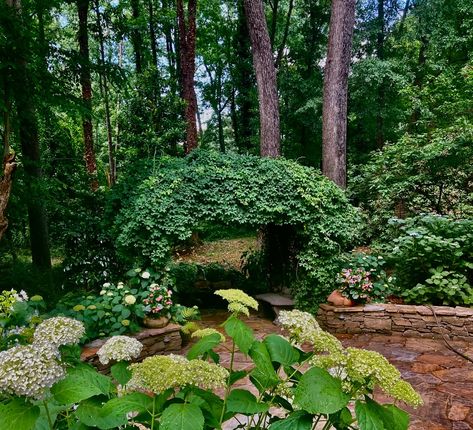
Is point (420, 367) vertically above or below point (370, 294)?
below

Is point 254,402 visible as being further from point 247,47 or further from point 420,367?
point 247,47

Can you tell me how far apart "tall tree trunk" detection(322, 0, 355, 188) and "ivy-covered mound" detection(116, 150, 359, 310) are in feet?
5.53

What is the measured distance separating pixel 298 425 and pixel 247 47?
47.3ft

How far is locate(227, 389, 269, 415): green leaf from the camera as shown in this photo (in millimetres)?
839

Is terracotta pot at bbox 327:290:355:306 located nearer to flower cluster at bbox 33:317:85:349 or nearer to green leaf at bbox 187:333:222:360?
green leaf at bbox 187:333:222:360

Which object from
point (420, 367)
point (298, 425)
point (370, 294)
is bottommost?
point (420, 367)

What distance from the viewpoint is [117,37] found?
10.9 metres

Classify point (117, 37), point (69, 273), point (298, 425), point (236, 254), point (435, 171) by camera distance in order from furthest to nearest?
point (117, 37) → point (236, 254) → point (435, 171) → point (69, 273) → point (298, 425)

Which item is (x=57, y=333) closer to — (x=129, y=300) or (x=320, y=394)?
(x=320, y=394)

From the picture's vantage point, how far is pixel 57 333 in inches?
35.5

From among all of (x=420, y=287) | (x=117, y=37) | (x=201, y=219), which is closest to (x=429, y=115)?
(x=420, y=287)

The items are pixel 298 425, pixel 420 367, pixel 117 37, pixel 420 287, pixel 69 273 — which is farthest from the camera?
pixel 117 37

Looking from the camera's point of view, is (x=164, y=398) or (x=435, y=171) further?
(x=435, y=171)

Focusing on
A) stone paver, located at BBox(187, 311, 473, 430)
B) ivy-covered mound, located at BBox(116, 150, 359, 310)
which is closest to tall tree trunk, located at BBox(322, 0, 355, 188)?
ivy-covered mound, located at BBox(116, 150, 359, 310)
